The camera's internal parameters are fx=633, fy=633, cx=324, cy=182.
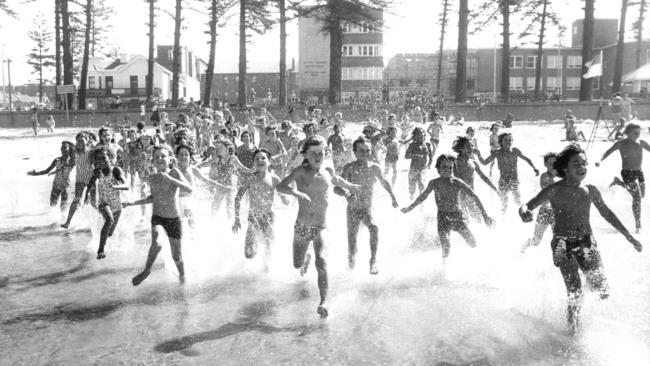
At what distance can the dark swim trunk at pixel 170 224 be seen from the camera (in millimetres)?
7270

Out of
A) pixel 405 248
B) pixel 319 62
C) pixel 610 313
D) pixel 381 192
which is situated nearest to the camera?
pixel 610 313

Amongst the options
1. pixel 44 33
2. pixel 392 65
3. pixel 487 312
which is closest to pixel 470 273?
pixel 487 312

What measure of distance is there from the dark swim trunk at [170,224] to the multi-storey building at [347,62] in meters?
47.6

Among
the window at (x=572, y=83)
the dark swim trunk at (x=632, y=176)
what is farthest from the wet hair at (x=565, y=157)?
the window at (x=572, y=83)

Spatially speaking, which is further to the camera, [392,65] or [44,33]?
[44,33]

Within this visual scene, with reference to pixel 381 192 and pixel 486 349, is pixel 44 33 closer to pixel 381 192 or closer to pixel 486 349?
pixel 381 192

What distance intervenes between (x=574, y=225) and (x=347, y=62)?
5113 centimetres

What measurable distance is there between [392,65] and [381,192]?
182 feet

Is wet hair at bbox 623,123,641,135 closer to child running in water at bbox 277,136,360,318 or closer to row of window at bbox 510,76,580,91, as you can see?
child running in water at bbox 277,136,360,318

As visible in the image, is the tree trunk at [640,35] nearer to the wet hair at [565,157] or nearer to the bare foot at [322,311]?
the wet hair at [565,157]

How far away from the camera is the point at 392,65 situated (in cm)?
6862

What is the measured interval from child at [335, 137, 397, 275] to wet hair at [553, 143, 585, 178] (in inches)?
Result: 89.7

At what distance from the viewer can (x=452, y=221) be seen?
771cm

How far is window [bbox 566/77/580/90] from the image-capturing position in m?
64.9
